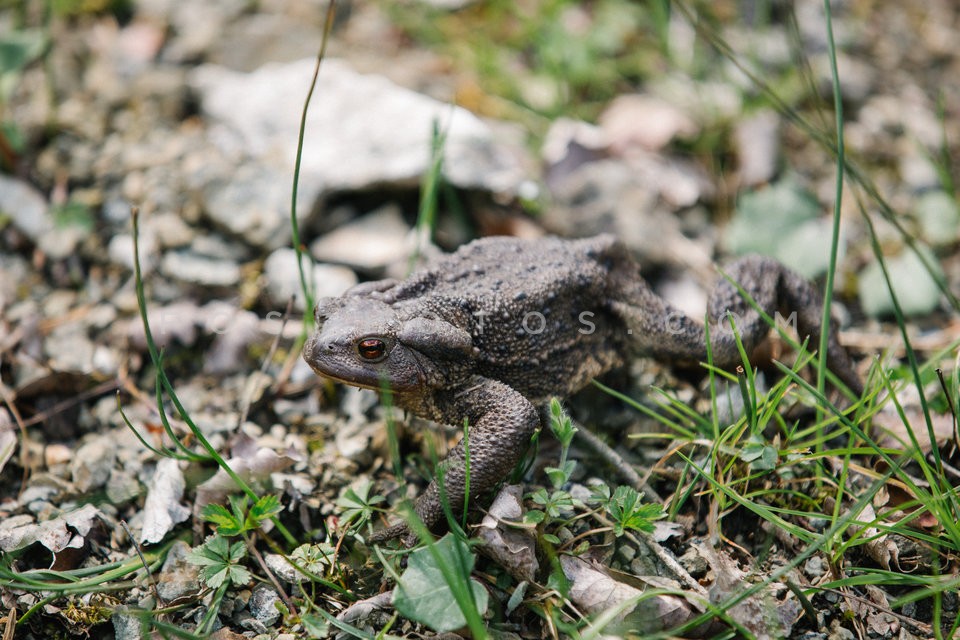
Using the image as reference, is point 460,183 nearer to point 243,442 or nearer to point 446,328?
point 446,328

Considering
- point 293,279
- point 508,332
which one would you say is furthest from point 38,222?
point 508,332

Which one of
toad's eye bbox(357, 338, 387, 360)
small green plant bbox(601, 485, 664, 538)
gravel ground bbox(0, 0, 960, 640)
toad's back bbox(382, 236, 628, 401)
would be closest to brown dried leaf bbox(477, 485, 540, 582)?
gravel ground bbox(0, 0, 960, 640)

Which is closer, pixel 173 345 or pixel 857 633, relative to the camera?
pixel 857 633

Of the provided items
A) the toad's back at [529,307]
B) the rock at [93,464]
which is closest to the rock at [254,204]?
the toad's back at [529,307]

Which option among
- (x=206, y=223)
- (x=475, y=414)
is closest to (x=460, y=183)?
(x=206, y=223)

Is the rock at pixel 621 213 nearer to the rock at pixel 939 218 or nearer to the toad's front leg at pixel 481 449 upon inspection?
the rock at pixel 939 218

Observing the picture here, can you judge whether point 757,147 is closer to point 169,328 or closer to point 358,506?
point 358,506

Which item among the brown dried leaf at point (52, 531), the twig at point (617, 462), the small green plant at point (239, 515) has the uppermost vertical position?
the twig at point (617, 462)
